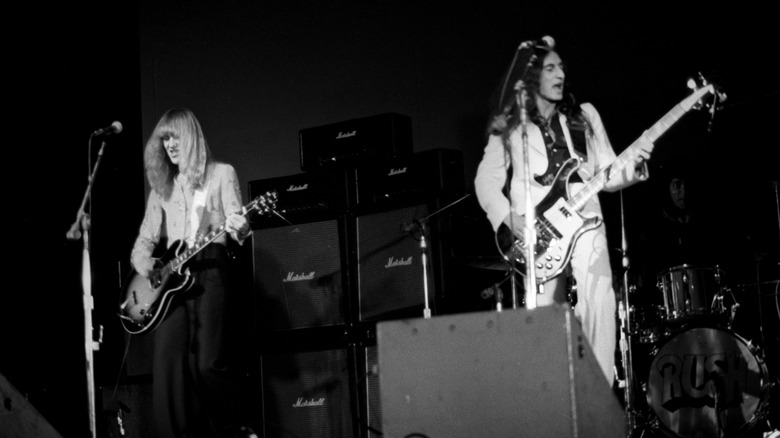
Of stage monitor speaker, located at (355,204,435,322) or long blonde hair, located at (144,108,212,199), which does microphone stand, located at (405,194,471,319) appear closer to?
stage monitor speaker, located at (355,204,435,322)

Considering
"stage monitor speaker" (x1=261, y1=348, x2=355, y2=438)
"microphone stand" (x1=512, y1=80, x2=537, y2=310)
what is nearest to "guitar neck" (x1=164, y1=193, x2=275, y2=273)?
"stage monitor speaker" (x1=261, y1=348, x2=355, y2=438)

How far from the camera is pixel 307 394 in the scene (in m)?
4.72

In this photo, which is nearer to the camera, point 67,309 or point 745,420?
point 745,420

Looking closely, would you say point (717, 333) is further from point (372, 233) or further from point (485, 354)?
point (485, 354)

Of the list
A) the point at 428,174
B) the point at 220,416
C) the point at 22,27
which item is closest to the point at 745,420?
the point at 428,174

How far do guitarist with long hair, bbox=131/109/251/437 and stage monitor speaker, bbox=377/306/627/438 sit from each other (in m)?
1.63

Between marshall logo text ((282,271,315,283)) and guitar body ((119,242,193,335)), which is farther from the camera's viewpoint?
marshall logo text ((282,271,315,283))

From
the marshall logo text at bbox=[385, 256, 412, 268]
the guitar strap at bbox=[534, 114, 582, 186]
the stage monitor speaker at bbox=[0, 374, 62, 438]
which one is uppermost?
the guitar strap at bbox=[534, 114, 582, 186]

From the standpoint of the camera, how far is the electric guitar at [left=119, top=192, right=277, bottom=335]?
4379 mm

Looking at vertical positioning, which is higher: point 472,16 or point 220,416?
point 472,16

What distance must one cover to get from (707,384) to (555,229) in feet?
3.48

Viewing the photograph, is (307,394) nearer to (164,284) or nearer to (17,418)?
(164,284)

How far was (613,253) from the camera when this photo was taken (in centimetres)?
500

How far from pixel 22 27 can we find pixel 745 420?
14.9 ft
